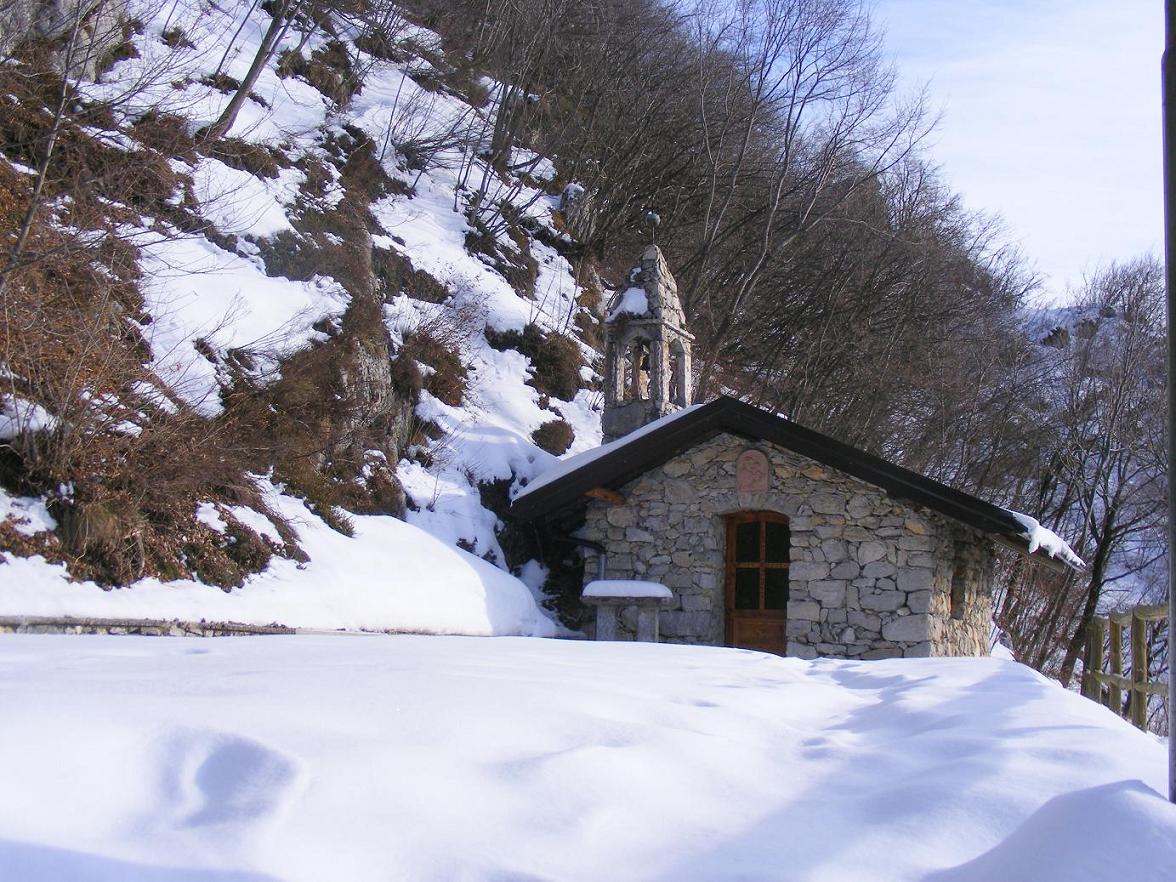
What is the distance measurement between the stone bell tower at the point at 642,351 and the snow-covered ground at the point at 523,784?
996 centimetres

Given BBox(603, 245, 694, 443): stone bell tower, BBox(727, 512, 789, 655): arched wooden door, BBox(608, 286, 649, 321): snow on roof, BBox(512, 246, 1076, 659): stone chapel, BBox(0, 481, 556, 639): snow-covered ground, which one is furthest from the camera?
BBox(608, 286, 649, 321): snow on roof

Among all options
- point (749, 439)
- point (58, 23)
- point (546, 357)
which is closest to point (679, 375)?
point (749, 439)

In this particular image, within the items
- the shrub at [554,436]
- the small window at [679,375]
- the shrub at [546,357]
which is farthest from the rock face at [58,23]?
the small window at [679,375]

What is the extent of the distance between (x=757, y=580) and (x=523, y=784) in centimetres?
1003

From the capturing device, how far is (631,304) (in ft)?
46.1

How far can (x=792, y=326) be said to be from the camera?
2322 centimetres

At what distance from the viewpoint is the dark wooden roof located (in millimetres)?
10633

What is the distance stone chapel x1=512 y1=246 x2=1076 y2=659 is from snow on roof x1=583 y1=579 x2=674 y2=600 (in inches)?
6.1

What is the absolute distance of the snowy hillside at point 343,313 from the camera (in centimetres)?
884

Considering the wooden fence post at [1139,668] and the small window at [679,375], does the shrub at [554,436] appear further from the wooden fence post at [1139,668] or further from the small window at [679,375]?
the wooden fence post at [1139,668]

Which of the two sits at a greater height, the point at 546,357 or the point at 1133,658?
the point at 546,357

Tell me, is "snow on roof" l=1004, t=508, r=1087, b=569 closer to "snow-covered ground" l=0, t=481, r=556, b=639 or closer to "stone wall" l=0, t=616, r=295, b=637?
"snow-covered ground" l=0, t=481, r=556, b=639

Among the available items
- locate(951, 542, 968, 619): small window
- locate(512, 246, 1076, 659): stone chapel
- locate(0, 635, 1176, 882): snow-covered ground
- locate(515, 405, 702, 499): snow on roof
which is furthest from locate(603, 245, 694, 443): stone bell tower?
locate(0, 635, 1176, 882): snow-covered ground

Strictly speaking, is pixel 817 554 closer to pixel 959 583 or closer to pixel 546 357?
pixel 959 583
